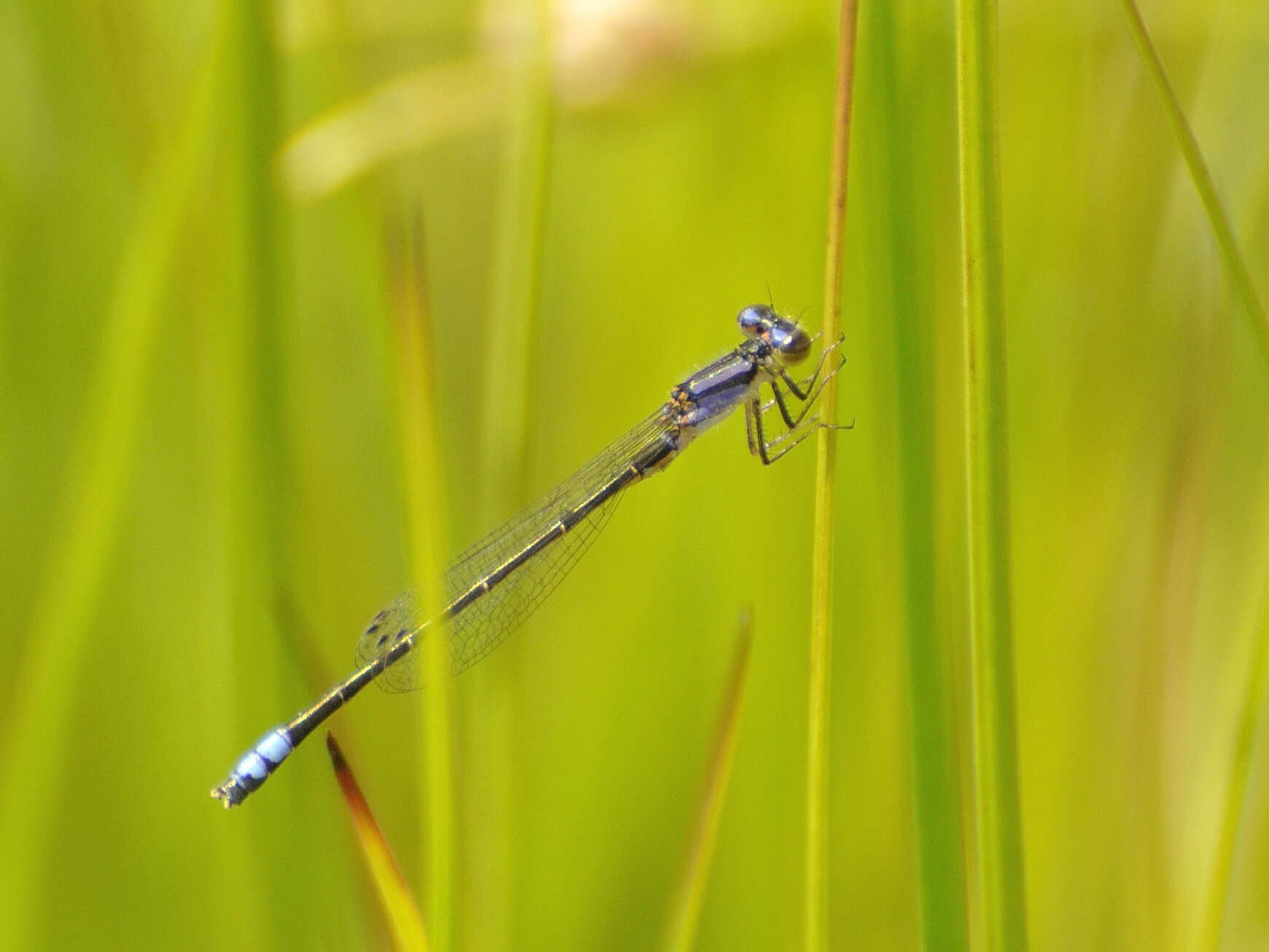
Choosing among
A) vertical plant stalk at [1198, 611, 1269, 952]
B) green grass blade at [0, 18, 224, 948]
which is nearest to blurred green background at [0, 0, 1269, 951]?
green grass blade at [0, 18, 224, 948]

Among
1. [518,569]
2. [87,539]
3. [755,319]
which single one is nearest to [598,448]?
[518,569]

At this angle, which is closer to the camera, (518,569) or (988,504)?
(988,504)

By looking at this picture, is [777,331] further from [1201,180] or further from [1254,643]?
[1254,643]

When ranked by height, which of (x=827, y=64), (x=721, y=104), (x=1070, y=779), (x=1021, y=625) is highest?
(x=721, y=104)

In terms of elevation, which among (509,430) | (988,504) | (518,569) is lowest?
(988,504)

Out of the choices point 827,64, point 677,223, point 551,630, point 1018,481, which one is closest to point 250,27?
point 677,223

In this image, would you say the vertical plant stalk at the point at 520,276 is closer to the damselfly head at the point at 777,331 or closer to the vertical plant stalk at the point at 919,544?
the vertical plant stalk at the point at 919,544

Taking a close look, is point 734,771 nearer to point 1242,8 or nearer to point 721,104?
point 721,104
